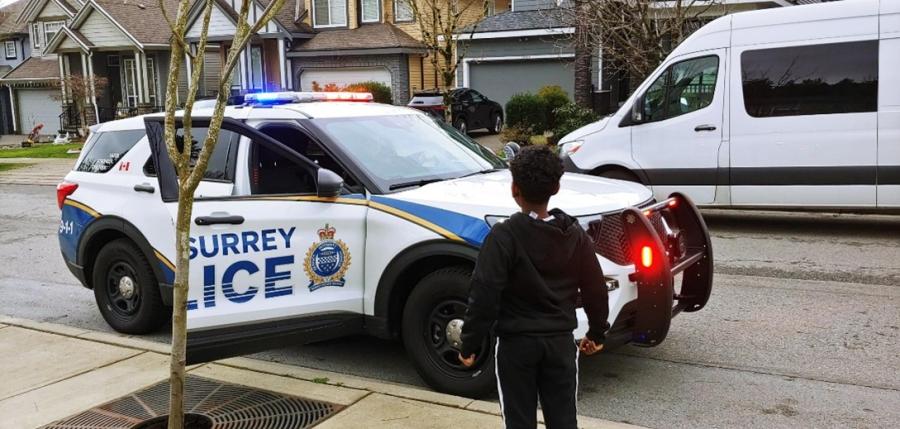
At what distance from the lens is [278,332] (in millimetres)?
5184

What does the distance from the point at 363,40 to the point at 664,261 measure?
26.4 meters

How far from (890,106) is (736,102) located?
5.31 feet

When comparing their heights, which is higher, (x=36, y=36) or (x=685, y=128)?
(x=36, y=36)

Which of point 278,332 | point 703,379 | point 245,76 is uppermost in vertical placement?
point 245,76

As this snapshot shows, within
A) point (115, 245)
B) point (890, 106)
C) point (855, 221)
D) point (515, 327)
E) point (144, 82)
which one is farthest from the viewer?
point (144, 82)

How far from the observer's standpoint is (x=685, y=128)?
10.2 metres

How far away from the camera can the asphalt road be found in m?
4.73

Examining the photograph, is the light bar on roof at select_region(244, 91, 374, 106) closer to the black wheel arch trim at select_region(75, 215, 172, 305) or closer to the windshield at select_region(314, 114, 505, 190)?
the windshield at select_region(314, 114, 505, 190)

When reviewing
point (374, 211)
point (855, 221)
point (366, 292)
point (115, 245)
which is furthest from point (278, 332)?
point (855, 221)

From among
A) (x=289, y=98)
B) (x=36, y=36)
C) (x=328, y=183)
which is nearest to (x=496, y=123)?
(x=289, y=98)

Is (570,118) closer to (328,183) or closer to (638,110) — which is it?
(638,110)

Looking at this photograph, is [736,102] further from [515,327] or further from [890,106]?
[515,327]

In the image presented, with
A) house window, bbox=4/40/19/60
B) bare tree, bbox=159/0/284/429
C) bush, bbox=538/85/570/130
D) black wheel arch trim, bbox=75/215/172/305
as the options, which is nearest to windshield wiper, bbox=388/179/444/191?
bare tree, bbox=159/0/284/429

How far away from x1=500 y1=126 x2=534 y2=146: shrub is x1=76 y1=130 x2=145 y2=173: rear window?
13.8 meters
